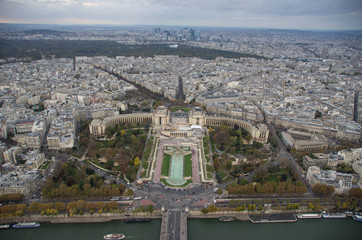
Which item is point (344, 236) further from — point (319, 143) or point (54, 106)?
point (54, 106)

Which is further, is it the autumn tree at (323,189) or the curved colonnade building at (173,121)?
the curved colonnade building at (173,121)

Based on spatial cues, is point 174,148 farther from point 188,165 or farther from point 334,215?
point 334,215

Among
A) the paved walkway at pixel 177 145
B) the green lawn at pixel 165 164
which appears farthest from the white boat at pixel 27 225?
the green lawn at pixel 165 164

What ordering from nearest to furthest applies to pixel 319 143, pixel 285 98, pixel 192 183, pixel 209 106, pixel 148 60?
pixel 192 183, pixel 319 143, pixel 209 106, pixel 285 98, pixel 148 60

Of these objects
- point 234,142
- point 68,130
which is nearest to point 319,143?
point 234,142

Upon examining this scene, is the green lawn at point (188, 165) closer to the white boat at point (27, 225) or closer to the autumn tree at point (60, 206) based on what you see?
the autumn tree at point (60, 206)
